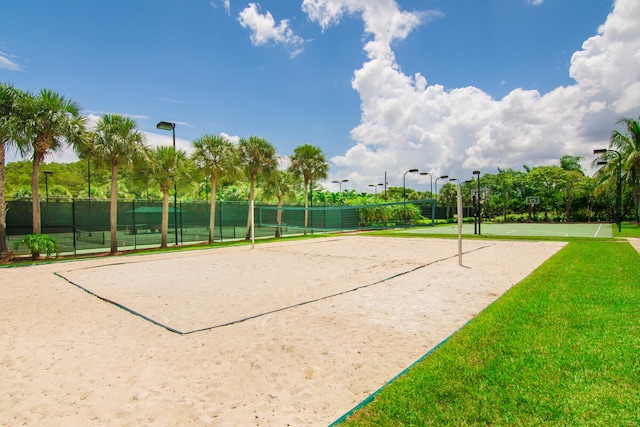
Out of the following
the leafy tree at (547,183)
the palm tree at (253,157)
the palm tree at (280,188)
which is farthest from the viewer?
the leafy tree at (547,183)

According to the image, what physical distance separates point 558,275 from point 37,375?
28.7 feet

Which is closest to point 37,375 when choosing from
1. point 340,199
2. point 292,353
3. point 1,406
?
point 1,406

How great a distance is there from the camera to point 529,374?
117 inches

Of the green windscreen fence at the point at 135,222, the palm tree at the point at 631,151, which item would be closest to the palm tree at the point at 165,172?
the green windscreen fence at the point at 135,222

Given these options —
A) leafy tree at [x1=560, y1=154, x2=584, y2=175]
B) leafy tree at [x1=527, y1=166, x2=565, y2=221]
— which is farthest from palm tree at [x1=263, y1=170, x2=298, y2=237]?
leafy tree at [x1=560, y1=154, x2=584, y2=175]

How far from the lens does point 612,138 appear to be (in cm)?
3042

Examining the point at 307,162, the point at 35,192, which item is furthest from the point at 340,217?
the point at 35,192

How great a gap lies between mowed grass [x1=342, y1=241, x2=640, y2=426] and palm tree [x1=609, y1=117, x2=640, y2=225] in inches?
1237

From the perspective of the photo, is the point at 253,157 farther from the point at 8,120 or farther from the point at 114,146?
the point at 8,120

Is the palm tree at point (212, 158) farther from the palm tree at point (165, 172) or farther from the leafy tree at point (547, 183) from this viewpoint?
the leafy tree at point (547, 183)

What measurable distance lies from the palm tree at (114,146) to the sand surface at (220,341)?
8.24 m

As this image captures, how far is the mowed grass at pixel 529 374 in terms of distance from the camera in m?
2.43

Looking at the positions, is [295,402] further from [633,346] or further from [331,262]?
[331,262]

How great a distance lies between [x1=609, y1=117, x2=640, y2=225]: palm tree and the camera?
28331 millimetres
